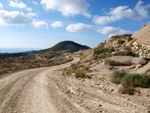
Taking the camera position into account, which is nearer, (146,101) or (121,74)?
(146,101)

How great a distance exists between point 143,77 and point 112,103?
10.4 ft

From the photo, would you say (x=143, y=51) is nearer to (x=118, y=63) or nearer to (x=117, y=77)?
(x=118, y=63)

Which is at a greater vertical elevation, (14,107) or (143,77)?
(143,77)

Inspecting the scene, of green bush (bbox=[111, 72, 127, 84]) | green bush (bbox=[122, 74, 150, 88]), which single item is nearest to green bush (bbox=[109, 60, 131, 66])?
green bush (bbox=[111, 72, 127, 84])

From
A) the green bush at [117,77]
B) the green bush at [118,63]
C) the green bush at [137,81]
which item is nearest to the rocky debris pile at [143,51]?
the green bush at [118,63]

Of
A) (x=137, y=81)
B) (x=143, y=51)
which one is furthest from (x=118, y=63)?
(x=137, y=81)

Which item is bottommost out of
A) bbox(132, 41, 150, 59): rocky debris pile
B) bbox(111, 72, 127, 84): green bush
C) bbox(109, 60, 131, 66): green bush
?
bbox(111, 72, 127, 84): green bush

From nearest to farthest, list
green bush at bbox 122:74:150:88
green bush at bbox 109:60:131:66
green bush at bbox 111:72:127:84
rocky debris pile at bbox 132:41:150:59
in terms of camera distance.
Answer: green bush at bbox 122:74:150:88, green bush at bbox 111:72:127:84, green bush at bbox 109:60:131:66, rocky debris pile at bbox 132:41:150:59

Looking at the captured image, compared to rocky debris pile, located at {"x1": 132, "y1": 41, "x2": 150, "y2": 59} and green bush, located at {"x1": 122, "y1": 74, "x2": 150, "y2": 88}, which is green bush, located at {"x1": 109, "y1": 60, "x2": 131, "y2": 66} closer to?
rocky debris pile, located at {"x1": 132, "y1": 41, "x2": 150, "y2": 59}

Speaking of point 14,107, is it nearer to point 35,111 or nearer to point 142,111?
point 35,111

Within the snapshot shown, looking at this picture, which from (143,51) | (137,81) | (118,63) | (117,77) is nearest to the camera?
(137,81)

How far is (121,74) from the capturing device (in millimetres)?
7824

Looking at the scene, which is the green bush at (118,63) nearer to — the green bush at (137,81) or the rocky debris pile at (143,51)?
the rocky debris pile at (143,51)

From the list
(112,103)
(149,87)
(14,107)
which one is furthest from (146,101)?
(14,107)
